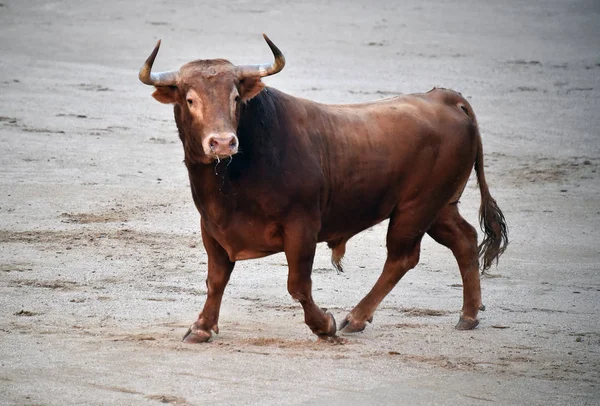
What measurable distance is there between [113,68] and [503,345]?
983 cm

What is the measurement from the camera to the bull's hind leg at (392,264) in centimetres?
774

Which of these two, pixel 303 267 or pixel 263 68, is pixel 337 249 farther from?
pixel 263 68

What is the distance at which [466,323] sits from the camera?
7941 mm

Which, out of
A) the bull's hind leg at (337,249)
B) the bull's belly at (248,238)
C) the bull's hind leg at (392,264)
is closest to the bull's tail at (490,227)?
the bull's hind leg at (392,264)

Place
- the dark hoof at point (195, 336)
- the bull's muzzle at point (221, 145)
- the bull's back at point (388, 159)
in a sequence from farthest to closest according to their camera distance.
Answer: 1. the bull's back at point (388, 159)
2. the dark hoof at point (195, 336)
3. the bull's muzzle at point (221, 145)

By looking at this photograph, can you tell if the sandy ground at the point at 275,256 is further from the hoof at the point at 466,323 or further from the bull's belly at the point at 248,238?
the bull's belly at the point at 248,238

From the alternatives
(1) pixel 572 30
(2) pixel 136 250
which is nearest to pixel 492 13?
(1) pixel 572 30

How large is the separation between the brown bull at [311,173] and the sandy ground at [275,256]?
1.42ft

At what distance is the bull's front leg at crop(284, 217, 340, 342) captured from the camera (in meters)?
7.08

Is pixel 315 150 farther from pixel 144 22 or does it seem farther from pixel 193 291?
pixel 144 22

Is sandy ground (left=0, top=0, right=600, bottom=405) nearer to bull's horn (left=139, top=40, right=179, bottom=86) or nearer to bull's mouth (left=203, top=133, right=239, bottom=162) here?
bull's mouth (left=203, top=133, right=239, bottom=162)

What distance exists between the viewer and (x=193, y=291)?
27.9 ft

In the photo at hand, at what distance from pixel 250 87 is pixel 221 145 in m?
0.62

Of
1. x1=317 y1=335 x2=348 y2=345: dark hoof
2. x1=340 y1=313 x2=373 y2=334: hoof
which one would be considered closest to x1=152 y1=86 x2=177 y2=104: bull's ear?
x1=317 y1=335 x2=348 y2=345: dark hoof
